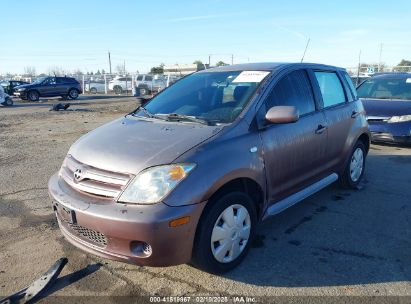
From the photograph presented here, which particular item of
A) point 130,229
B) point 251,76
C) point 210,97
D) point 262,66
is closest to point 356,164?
point 262,66

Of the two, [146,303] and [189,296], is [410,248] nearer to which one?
[189,296]

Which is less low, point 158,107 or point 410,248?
point 158,107

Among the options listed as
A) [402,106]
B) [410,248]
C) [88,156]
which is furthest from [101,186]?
[402,106]

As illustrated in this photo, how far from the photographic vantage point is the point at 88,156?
10.6 ft

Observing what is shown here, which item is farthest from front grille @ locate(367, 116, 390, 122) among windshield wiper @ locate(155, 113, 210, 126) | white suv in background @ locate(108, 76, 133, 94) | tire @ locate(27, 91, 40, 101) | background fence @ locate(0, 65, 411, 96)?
white suv in background @ locate(108, 76, 133, 94)

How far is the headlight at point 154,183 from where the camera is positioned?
110 inches

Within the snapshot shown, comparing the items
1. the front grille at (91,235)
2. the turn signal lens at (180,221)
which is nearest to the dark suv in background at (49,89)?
the front grille at (91,235)

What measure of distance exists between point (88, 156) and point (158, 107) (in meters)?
1.26

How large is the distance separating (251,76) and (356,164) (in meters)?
2.45

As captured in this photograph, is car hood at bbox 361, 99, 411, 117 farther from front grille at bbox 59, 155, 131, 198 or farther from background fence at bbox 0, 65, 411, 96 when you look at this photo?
background fence at bbox 0, 65, 411, 96

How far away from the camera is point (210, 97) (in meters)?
4.01

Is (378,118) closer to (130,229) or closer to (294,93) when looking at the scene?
(294,93)

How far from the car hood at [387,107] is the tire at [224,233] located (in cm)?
607

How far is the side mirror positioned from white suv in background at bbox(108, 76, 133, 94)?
33243 mm
